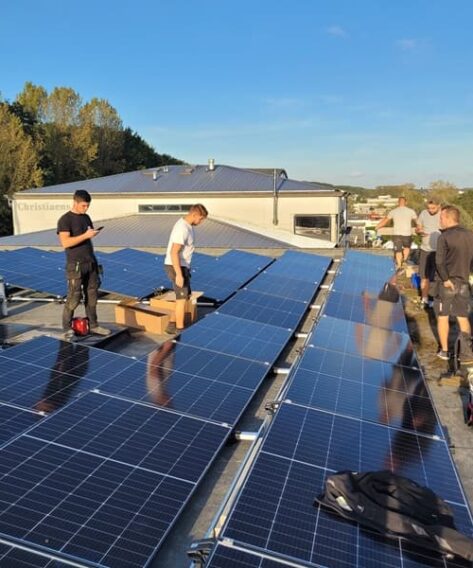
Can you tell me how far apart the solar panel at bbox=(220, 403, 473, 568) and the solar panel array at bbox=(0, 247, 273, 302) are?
660 cm

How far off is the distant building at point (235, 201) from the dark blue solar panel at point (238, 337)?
1978 centimetres

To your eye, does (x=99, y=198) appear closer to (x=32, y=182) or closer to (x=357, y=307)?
(x=357, y=307)

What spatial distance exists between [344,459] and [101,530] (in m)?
2.06

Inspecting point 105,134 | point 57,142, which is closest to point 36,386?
point 57,142

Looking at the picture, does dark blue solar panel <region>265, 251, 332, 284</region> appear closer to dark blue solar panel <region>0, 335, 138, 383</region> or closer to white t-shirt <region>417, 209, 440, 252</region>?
white t-shirt <region>417, 209, 440, 252</region>

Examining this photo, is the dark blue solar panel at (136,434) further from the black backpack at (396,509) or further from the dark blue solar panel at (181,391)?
the black backpack at (396,509)

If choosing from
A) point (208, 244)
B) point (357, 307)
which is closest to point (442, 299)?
point (357, 307)

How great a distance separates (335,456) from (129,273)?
917cm

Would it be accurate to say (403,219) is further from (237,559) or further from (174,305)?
(237,559)

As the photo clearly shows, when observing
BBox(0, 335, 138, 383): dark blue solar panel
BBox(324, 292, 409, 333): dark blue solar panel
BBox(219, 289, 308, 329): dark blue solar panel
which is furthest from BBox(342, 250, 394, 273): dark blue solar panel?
BBox(0, 335, 138, 383): dark blue solar panel

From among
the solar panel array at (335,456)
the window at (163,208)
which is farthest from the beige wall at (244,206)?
the solar panel array at (335,456)

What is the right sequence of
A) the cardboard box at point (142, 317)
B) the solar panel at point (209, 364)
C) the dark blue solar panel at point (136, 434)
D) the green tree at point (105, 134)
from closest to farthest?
the dark blue solar panel at point (136, 434)
the solar panel at point (209, 364)
the cardboard box at point (142, 317)
the green tree at point (105, 134)

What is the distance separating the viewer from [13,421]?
463 cm

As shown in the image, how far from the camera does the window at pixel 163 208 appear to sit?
31.9m
